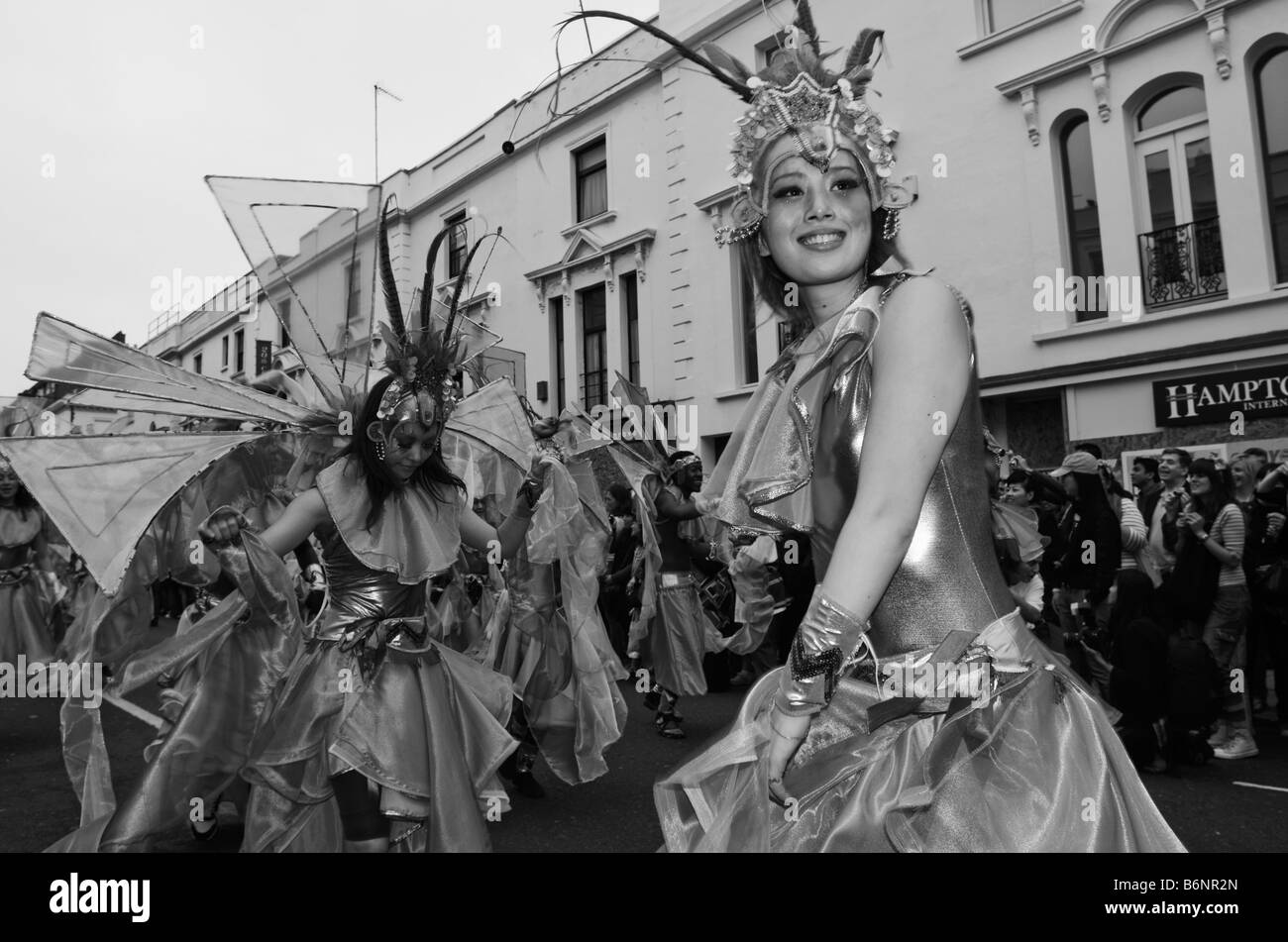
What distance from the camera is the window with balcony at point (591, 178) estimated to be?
17.2 meters

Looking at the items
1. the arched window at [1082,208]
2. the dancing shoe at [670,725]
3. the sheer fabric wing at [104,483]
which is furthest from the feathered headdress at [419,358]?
the arched window at [1082,208]

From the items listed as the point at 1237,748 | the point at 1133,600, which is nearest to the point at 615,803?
the point at 1133,600

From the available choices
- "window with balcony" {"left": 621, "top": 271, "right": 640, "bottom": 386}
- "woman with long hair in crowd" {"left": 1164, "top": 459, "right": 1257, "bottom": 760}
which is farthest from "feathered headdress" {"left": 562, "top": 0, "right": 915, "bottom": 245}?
"window with balcony" {"left": 621, "top": 271, "right": 640, "bottom": 386}

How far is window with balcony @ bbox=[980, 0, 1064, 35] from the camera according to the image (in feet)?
36.3

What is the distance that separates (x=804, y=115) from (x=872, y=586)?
3.12ft

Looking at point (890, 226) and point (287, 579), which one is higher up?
point (890, 226)

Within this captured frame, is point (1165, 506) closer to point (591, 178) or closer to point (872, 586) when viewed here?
point (872, 586)

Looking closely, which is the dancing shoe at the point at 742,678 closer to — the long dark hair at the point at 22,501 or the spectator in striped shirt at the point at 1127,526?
the spectator in striped shirt at the point at 1127,526

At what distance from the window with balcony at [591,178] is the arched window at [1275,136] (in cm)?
1019

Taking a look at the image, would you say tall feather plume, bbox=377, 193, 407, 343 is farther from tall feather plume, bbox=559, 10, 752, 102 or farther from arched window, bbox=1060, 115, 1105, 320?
arched window, bbox=1060, 115, 1105, 320

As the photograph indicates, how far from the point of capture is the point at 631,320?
16688 millimetres

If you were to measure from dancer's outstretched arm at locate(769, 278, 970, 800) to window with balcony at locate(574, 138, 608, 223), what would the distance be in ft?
52.7
